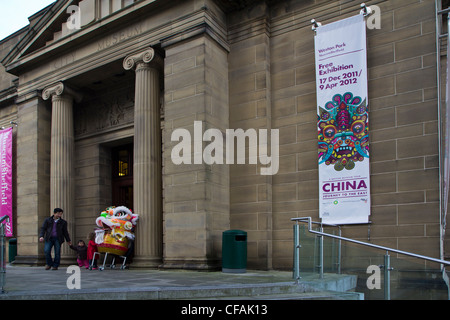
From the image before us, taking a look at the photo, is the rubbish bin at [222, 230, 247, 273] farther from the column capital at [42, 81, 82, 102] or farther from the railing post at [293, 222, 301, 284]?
the column capital at [42, 81, 82, 102]

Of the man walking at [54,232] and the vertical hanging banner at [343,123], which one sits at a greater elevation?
the vertical hanging banner at [343,123]

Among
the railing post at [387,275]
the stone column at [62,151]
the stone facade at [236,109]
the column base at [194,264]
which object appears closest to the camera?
the railing post at [387,275]

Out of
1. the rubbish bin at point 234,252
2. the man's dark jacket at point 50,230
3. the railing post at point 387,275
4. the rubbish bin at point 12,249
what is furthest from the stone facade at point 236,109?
the railing post at point 387,275

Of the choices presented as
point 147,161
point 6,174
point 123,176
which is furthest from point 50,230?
point 6,174

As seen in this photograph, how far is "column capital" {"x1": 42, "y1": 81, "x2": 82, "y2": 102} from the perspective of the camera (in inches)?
612

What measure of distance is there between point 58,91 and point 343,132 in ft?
33.8

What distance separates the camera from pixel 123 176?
16797 millimetres

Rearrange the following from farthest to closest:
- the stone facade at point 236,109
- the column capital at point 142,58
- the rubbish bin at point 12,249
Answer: the rubbish bin at point 12,249 < the column capital at point 142,58 < the stone facade at point 236,109

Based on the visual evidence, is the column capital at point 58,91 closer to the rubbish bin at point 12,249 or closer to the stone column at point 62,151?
the stone column at point 62,151

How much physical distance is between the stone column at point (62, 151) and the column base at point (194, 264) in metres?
5.60

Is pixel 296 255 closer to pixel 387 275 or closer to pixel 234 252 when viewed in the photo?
pixel 387 275

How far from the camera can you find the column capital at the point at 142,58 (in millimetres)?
13094

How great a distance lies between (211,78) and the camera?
1216cm
